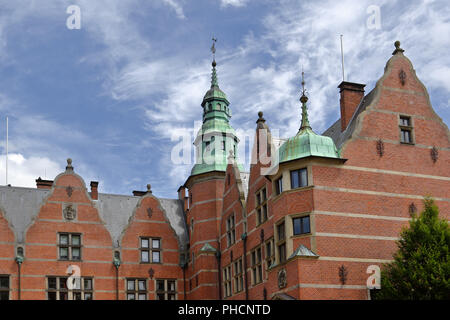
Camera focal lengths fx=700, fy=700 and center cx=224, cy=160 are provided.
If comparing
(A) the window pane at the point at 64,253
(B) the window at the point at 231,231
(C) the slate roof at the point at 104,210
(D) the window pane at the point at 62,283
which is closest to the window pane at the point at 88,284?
(D) the window pane at the point at 62,283

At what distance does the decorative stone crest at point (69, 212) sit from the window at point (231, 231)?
30.1 ft

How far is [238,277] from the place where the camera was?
35250mm

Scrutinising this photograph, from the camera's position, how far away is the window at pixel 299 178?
2852 cm

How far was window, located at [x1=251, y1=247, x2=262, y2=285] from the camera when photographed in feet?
106

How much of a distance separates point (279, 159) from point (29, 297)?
17171 mm

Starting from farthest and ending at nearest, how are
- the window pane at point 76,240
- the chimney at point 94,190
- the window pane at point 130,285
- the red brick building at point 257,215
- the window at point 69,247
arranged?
the chimney at point 94,190, the window pane at point 130,285, the window pane at point 76,240, the window at point 69,247, the red brick building at point 257,215

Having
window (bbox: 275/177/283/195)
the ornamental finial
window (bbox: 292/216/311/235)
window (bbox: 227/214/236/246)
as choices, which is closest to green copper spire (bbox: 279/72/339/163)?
window (bbox: 275/177/283/195)

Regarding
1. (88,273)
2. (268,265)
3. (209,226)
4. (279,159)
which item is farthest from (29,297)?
(279,159)

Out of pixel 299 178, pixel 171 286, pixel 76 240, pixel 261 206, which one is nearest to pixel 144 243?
pixel 171 286

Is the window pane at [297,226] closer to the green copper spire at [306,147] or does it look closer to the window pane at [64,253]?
the green copper spire at [306,147]

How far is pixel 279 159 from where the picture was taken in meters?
29.2

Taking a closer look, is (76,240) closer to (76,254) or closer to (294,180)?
(76,254)

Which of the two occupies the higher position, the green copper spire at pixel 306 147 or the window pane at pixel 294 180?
the green copper spire at pixel 306 147
